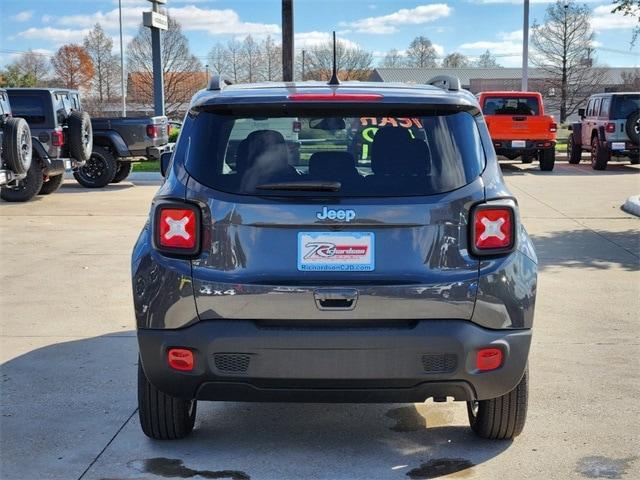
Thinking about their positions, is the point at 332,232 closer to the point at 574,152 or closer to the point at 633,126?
the point at 633,126

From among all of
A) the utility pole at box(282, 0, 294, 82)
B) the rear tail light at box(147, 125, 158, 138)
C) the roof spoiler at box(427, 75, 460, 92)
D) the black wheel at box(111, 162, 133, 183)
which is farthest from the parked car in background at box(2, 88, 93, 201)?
the roof spoiler at box(427, 75, 460, 92)

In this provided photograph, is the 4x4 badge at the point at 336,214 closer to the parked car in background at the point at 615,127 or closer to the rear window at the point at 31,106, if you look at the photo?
the rear window at the point at 31,106

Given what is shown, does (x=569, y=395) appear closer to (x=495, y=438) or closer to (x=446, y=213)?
(x=495, y=438)

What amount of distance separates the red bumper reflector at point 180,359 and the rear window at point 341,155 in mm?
721

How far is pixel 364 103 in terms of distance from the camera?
3676 millimetres

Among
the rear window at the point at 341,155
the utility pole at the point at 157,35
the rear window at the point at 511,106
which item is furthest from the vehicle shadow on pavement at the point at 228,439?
the rear window at the point at 511,106

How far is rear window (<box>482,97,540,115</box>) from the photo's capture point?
21.8 m

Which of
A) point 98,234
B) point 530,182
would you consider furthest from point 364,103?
point 530,182

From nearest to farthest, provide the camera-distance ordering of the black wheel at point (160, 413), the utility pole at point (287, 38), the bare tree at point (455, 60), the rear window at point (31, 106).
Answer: the black wheel at point (160, 413)
the rear window at point (31, 106)
the utility pole at point (287, 38)
the bare tree at point (455, 60)

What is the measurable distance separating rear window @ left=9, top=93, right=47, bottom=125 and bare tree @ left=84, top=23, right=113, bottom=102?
5780 centimetres

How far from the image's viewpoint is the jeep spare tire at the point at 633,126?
1989 cm

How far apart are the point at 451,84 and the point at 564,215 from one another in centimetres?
954

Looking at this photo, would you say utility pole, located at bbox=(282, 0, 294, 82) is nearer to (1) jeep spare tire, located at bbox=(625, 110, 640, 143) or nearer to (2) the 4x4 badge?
(1) jeep spare tire, located at bbox=(625, 110, 640, 143)

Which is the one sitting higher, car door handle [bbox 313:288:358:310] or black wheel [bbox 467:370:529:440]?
car door handle [bbox 313:288:358:310]
